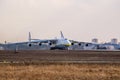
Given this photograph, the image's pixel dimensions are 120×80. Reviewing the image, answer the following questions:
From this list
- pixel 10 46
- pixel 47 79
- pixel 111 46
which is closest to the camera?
pixel 47 79

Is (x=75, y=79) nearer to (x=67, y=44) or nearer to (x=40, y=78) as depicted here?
(x=40, y=78)

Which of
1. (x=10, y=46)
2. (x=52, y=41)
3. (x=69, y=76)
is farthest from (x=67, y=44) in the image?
(x=69, y=76)

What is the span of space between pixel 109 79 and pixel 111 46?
157775 millimetres

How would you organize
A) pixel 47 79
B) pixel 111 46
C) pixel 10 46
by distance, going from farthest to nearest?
1. pixel 111 46
2. pixel 10 46
3. pixel 47 79

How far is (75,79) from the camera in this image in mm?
20375

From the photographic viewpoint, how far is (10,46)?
5802 inches

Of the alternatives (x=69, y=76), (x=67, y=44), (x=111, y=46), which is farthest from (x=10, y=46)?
(x=69, y=76)

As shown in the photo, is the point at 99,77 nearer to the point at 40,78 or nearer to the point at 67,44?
the point at 40,78

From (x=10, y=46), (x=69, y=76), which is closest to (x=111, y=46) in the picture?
(x=10, y=46)

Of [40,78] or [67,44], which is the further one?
[67,44]

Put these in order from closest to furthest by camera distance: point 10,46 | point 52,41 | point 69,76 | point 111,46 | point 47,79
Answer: point 47,79, point 69,76, point 52,41, point 10,46, point 111,46

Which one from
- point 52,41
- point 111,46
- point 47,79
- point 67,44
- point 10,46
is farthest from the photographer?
point 111,46

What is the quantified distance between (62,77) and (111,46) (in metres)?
158

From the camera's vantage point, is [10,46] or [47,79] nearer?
[47,79]
